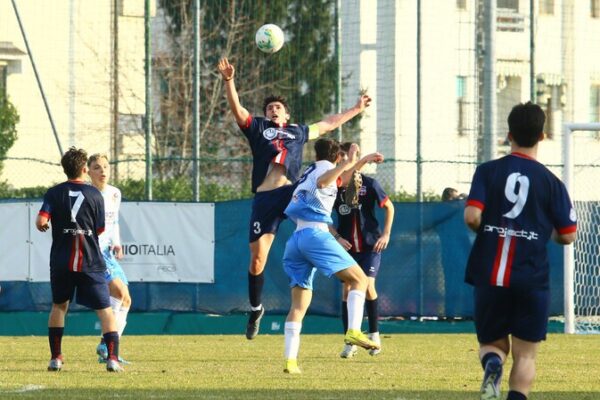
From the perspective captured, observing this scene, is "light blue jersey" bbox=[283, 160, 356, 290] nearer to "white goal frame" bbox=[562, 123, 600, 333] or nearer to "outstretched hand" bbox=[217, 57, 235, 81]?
"outstretched hand" bbox=[217, 57, 235, 81]

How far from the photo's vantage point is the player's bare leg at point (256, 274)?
41.9 ft

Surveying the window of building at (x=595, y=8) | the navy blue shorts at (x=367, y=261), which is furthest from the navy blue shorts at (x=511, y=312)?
the window of building at (x=595, y=8)

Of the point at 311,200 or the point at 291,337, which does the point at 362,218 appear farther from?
the point at 291,337

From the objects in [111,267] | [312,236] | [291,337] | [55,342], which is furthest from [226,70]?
[55,342]

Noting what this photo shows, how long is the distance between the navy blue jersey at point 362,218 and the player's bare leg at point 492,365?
6.55 meters

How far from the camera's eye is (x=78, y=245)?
1125 centimetres

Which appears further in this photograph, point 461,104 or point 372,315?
point 461,104

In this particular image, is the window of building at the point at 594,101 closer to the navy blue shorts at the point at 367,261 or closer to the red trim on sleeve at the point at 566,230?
the navy blue shorts at the point at 367,261

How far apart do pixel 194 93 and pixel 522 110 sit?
39.5 feet

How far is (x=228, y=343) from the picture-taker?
52.5 ft

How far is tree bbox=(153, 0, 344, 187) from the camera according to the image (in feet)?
70.6

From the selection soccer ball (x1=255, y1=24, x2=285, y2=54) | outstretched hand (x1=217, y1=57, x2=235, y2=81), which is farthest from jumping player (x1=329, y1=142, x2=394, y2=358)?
outstretched hand (x1=217, y1=57, x2=235, y2=81)

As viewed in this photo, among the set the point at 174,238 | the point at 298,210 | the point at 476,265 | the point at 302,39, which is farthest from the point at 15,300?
the point at 476,265

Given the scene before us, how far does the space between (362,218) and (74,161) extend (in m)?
3.96
